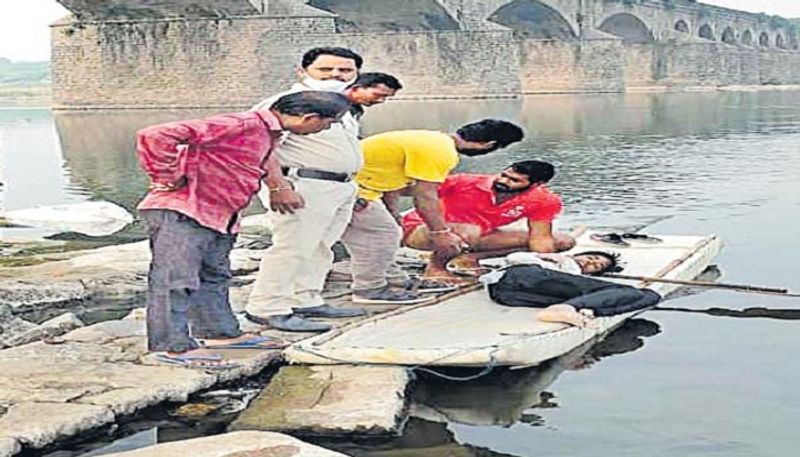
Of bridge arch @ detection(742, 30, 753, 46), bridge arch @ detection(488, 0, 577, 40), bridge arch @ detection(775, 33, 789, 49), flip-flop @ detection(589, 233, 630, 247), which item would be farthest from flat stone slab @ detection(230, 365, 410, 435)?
bridge arch @ detection(775, 33, 789, 49)

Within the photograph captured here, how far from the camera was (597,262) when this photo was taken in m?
8.00

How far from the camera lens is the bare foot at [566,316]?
6.55 meters

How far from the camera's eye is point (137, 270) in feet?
29.7

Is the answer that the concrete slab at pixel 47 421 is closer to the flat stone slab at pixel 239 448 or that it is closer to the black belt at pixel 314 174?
the flat stone slab at pixel 239 448

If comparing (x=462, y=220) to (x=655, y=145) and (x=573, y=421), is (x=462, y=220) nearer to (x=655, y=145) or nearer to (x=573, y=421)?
(x=573, y=421)

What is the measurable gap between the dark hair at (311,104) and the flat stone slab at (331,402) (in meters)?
1.20

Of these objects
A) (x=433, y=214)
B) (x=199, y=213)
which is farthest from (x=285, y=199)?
(x=433, y=214)

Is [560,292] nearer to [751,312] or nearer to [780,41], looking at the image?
[751,312]

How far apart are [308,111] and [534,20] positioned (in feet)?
185

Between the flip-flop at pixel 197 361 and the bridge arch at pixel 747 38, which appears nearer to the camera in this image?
the flip-flop at pixel 197 361

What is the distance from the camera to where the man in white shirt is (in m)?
6.69

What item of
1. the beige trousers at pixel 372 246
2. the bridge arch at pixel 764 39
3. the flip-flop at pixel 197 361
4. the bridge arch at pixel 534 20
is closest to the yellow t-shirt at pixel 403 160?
the beige trousers at pixel 372 246

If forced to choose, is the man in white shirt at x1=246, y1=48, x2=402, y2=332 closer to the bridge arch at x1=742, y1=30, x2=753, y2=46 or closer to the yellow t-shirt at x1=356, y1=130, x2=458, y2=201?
the yellow t-shirt at x1=356, y1=130, x2=458, y2=201

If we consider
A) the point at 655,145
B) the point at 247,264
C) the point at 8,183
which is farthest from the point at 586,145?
the point at 247,264
